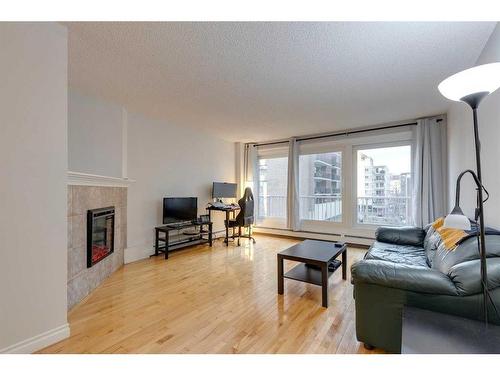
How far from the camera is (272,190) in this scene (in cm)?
578

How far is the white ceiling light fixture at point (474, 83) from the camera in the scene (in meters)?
1.14

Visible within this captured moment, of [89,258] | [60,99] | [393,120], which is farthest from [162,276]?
[393,120]

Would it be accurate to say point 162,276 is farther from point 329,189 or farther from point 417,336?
point 329,189

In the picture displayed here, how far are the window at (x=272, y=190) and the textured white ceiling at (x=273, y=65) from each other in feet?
Answer: 6.91

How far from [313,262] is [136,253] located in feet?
9.02

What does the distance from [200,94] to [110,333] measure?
102 inches

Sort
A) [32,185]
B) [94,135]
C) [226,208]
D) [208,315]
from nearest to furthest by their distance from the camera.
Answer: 1. [32,185]
2. [208,315]
3. [94,135]
4. [226,208]

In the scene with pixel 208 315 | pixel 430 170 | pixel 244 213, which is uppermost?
pixel 430 170

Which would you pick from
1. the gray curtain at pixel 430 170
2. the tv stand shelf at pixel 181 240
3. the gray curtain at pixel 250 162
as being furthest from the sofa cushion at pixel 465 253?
the gray curtain at pixel 250 162

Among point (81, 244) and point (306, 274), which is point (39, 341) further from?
point (306, 274)

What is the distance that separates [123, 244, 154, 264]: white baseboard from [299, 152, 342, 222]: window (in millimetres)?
3206

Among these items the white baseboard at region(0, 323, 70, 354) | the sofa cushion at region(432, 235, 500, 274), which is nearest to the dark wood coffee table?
the sofa cushion at region(432, 235, 500, 274)

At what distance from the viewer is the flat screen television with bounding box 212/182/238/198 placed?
4821 millimetres

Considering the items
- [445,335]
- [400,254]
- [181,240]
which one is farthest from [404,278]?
[181,240]
